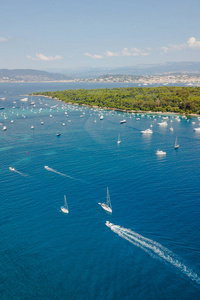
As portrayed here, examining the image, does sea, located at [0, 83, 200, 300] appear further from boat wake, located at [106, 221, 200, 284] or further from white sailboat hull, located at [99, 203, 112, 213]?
white sailboat hull, located at [99, 203, 112, 213]

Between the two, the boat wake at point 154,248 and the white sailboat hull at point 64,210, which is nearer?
the boat wake at point 154,248

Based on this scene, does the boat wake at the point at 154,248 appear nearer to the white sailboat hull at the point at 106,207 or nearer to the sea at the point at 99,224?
the sea at the point at 99,224

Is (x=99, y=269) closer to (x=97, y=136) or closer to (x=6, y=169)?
(x=6, y=169)

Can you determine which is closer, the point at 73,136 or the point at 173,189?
the point at 173,189

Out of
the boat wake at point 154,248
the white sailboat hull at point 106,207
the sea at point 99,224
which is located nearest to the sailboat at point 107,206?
the white sailboat hull at point 106,207

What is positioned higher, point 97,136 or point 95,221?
point 97,136

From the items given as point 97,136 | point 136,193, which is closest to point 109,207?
point 136,193
